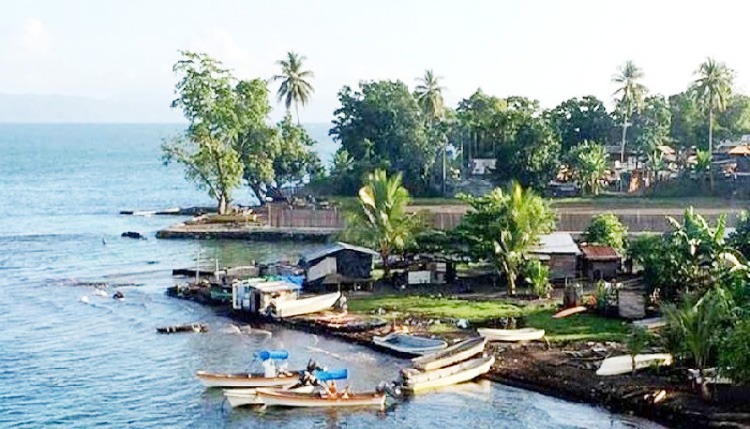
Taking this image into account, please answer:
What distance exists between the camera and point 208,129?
87.7 m

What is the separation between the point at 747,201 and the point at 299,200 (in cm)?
3721

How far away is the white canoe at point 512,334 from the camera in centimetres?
4234

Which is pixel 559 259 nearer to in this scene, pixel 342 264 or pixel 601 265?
pixel 601 265

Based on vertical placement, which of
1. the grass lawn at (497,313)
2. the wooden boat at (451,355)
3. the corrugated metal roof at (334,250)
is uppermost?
the corrugated metal roof at (334,250)

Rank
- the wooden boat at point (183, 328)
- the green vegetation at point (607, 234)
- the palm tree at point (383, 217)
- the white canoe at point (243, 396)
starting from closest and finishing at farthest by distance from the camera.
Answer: the white canoe at point (243, 396) → the wooden boat at point (183, 328) → the palm tree at point (383, 217) → the green vegetation at point (607, 234)

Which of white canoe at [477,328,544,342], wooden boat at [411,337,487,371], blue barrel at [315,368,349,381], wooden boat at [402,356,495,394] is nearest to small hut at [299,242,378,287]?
white canoe at [477,328,544,342]

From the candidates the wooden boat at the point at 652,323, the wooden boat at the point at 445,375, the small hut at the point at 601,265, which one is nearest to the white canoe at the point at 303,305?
the wooden boat at the point at 445,375

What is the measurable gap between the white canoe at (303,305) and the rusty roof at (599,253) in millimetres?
12884

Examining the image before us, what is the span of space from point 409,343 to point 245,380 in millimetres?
7545

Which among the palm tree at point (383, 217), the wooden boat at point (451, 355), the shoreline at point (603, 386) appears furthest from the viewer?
the palm tree at point (383, 217)

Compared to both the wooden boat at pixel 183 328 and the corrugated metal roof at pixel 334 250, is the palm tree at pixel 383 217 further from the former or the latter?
the wooden boat at pixel 183 328

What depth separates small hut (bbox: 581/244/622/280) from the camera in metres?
53.3

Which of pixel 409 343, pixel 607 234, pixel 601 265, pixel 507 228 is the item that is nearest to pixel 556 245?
pixel 601 265

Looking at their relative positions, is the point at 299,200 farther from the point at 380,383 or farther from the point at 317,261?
the point at 380,383
